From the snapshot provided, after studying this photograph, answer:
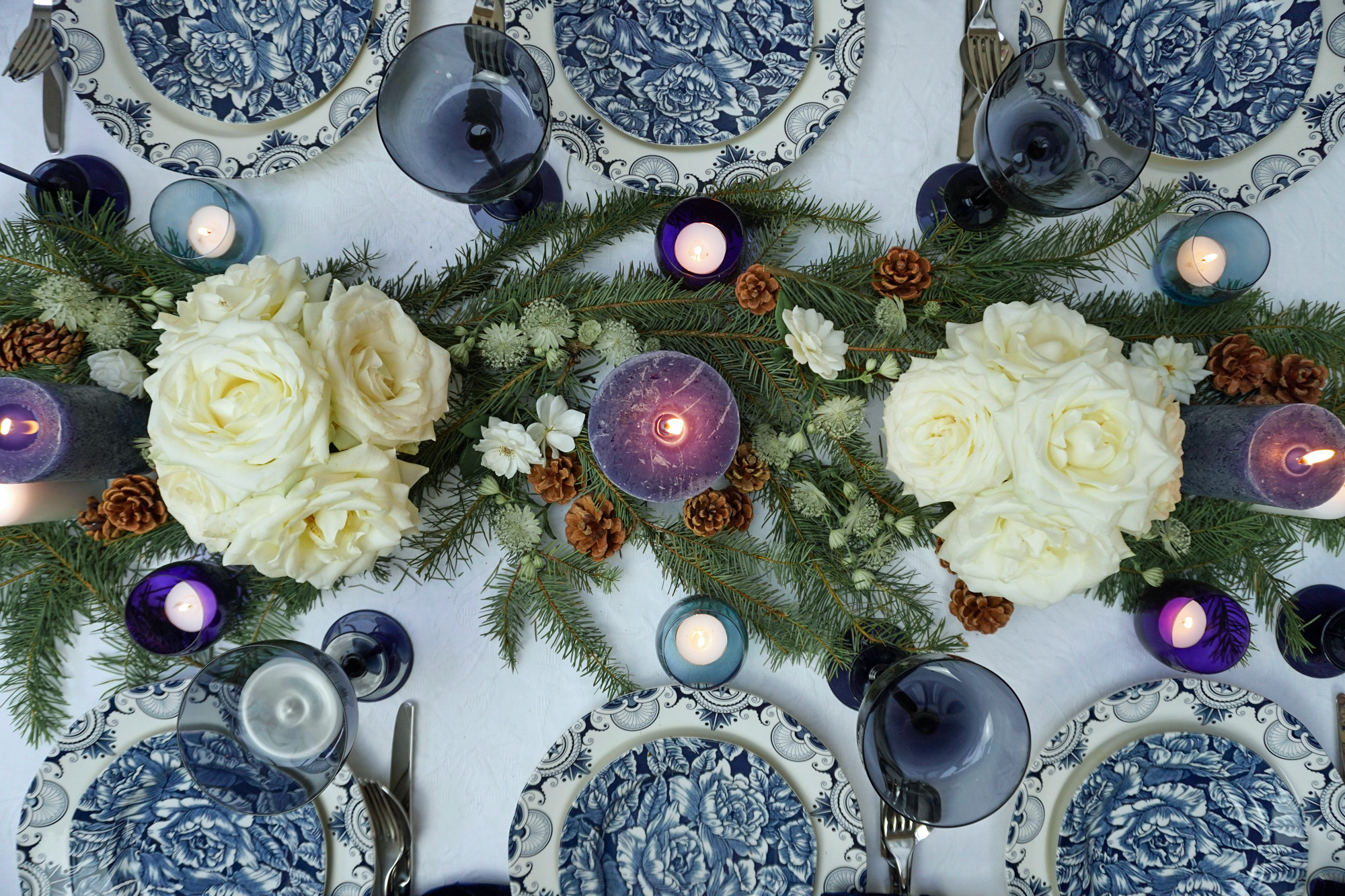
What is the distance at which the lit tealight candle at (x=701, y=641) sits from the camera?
67 cm

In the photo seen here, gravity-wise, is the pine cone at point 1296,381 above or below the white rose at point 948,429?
above

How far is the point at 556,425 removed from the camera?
630 mm

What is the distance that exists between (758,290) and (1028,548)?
29cm

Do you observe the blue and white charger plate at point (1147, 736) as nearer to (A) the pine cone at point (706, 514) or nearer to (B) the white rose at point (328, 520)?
(A) the pine cone at point (706, 514)

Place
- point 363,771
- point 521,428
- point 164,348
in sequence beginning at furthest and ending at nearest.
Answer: point 363,771 < point 521,428 < point 164,348

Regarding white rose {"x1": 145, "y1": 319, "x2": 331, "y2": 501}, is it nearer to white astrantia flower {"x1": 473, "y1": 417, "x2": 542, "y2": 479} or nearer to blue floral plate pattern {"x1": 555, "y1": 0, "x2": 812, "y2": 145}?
white astrantia flower {"x1": 473, "y1": 417, "x2": 542, "y2": 479}

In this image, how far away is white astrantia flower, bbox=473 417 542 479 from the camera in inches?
24.2

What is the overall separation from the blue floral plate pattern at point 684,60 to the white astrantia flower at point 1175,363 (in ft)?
1.33

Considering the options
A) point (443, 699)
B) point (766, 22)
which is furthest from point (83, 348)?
point (766, 22)

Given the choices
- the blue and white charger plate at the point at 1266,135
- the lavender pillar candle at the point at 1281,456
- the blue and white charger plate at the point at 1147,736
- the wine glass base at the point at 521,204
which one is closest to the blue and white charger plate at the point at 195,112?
the wine glass base at the point at 521,204

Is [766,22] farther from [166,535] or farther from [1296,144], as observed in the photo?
[166,535]

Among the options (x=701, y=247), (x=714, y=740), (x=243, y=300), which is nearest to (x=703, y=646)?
(x=714, y=740)

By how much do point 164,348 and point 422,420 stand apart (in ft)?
0.59

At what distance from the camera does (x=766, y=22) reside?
71 cm
